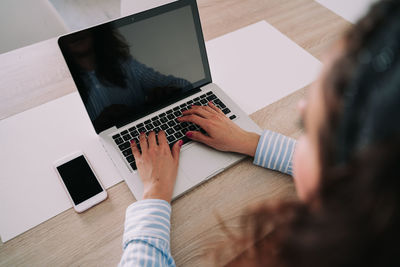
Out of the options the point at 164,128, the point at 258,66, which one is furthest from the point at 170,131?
the point at 258,66

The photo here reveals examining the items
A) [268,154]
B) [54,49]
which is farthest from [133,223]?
[54,49]

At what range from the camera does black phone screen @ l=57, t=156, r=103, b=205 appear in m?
0.64

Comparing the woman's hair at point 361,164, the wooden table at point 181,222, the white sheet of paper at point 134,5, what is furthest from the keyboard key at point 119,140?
the woman's hair at point 361,164

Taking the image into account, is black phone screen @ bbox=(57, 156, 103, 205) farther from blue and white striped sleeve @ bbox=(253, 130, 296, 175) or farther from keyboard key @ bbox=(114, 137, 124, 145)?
blue and white striped sleeve @ bbox=(253, 130, 296, 175)

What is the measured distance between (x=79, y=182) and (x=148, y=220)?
0.64ft

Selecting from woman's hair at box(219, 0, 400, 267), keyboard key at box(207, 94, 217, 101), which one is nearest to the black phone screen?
keyboard key at box(207, 94, 217, 101)

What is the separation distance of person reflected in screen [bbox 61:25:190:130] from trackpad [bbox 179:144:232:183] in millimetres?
171

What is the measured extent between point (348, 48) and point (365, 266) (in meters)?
0.20

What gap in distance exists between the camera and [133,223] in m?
0.58

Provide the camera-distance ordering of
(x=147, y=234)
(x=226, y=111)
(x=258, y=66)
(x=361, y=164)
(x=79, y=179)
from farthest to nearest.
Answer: (x=258, y=66), (x=226, y=111), (x=79, y=179), (x=147, y=234), (x=361, y=164)

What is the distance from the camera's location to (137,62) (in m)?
0.69

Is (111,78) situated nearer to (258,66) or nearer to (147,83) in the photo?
(147,83)

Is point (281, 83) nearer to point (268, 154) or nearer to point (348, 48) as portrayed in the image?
point (268, 154)

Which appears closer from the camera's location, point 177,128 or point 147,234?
point 147,234
